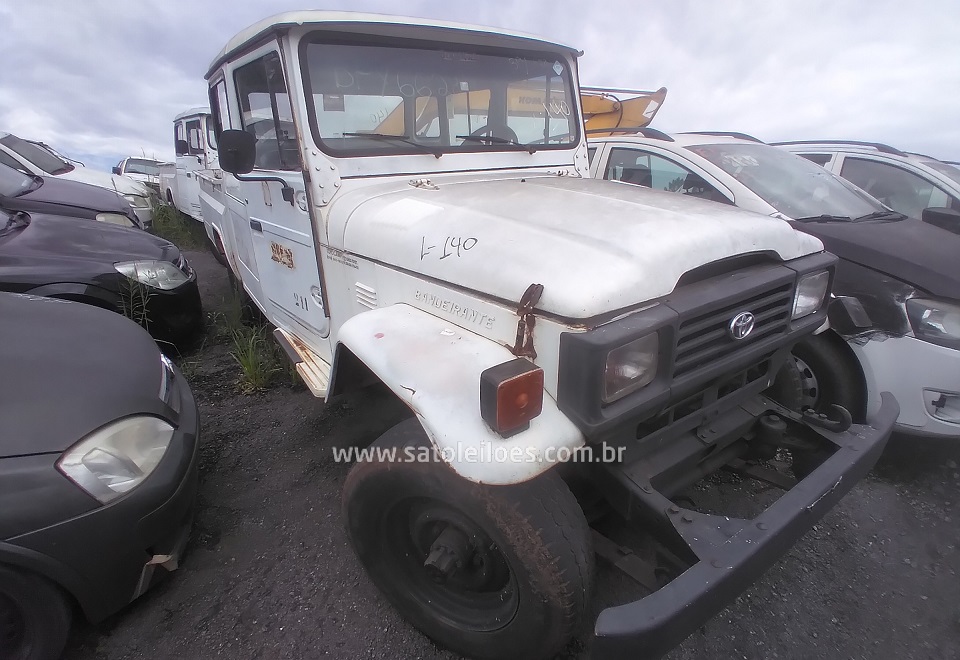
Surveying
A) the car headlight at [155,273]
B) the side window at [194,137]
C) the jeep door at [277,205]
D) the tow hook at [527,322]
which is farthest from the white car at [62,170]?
the tow hook at [527,322]

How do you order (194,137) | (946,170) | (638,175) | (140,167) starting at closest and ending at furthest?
(638,175) → (946,170) → (194,137) → (140,167)

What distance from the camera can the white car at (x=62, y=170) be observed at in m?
7.26

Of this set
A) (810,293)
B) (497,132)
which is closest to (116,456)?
(497,132)

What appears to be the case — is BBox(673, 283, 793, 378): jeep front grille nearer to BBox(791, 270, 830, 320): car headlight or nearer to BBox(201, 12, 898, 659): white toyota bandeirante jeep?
BBox(201, 12, 898, 659): white toyota bandeirante jeep

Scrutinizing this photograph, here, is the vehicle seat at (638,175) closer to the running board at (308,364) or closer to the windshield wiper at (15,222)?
the running board at (308,364)

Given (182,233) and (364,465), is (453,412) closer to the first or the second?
(364,465)

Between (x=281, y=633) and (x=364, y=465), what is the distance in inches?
32.0

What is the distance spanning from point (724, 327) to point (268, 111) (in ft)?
7.84

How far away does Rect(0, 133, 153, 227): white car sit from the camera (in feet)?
23.8

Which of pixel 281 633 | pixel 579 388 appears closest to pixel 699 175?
pixel 579 388

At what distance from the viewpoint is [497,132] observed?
2.78 metres

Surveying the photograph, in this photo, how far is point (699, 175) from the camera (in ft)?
12.9

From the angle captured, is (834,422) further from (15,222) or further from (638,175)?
(15,222)

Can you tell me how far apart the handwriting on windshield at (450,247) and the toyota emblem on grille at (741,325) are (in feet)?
2.83
